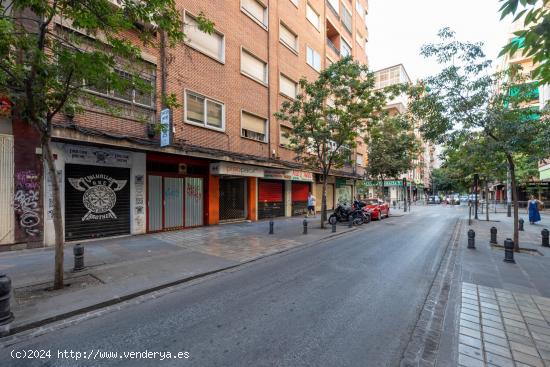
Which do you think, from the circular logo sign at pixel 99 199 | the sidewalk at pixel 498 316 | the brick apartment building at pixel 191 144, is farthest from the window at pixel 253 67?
the sidewalk at pixel 498 316

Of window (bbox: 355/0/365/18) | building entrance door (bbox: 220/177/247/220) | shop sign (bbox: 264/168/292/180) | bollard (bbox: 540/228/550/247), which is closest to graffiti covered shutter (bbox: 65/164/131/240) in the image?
building entrance door (bbox: 220/177/247/220)

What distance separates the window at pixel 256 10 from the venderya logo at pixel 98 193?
11972 mm

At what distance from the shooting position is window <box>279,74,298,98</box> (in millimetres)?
18328

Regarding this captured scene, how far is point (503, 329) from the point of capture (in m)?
3.61

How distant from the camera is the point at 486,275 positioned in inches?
237

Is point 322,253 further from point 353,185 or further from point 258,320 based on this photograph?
point 353,185

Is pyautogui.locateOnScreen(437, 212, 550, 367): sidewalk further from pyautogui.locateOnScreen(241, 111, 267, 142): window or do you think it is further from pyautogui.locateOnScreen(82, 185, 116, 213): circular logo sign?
pyautogui.locateOnScreen(241, 111, 267, 142): window

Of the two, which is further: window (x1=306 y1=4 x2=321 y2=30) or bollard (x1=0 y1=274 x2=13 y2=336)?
window (x1=306 y1=4 x2=321 y2=30)

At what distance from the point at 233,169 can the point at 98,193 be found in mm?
5728

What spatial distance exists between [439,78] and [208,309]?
9172mm

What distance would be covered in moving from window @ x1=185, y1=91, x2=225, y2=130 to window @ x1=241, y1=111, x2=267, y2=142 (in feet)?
5.74

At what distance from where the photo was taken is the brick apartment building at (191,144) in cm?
815

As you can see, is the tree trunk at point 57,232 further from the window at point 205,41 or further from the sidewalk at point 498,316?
the window at point 205,41

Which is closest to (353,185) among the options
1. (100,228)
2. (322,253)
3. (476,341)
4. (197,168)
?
(197,168)
